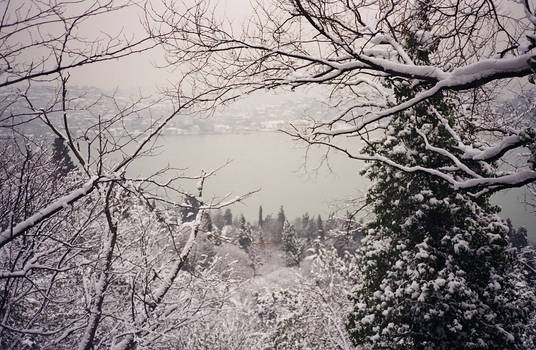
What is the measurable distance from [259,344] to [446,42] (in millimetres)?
14834

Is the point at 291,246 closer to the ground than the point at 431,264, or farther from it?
farther from it

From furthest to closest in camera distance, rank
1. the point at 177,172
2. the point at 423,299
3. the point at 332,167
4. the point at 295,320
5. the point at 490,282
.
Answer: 1. the point at 295,320
2. the point at 490,282
3. the point at 423,299
4. the point at 332,167
5. the point at 177,172

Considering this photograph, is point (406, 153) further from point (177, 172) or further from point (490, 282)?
point (177, 172)

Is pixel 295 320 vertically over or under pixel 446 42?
under

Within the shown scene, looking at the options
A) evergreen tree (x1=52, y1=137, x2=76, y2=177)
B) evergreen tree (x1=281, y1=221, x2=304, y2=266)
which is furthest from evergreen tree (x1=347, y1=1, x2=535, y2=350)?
evergreen tree (x1=281, y1=221, x2=304, y2=266)

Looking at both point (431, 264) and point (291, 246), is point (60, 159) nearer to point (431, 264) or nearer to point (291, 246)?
point (431, 264)

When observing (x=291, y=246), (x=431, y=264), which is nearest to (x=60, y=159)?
(x=431, y=264)

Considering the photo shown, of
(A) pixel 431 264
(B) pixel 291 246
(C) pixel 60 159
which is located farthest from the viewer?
(B) pixel 291 246

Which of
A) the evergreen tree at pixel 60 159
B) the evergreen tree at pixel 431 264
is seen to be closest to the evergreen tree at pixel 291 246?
the evergreen tree at pixel 60 159

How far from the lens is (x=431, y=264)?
6.35 meters

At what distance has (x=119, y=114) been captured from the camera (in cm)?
278

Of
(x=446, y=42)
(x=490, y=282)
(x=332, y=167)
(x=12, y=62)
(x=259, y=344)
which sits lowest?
(x=259, y=344)

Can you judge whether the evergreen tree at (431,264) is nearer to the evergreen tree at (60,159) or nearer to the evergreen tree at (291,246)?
the evergreen tree at (60,159)

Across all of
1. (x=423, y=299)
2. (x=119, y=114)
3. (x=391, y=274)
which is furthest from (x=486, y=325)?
(x=119, y=114)
